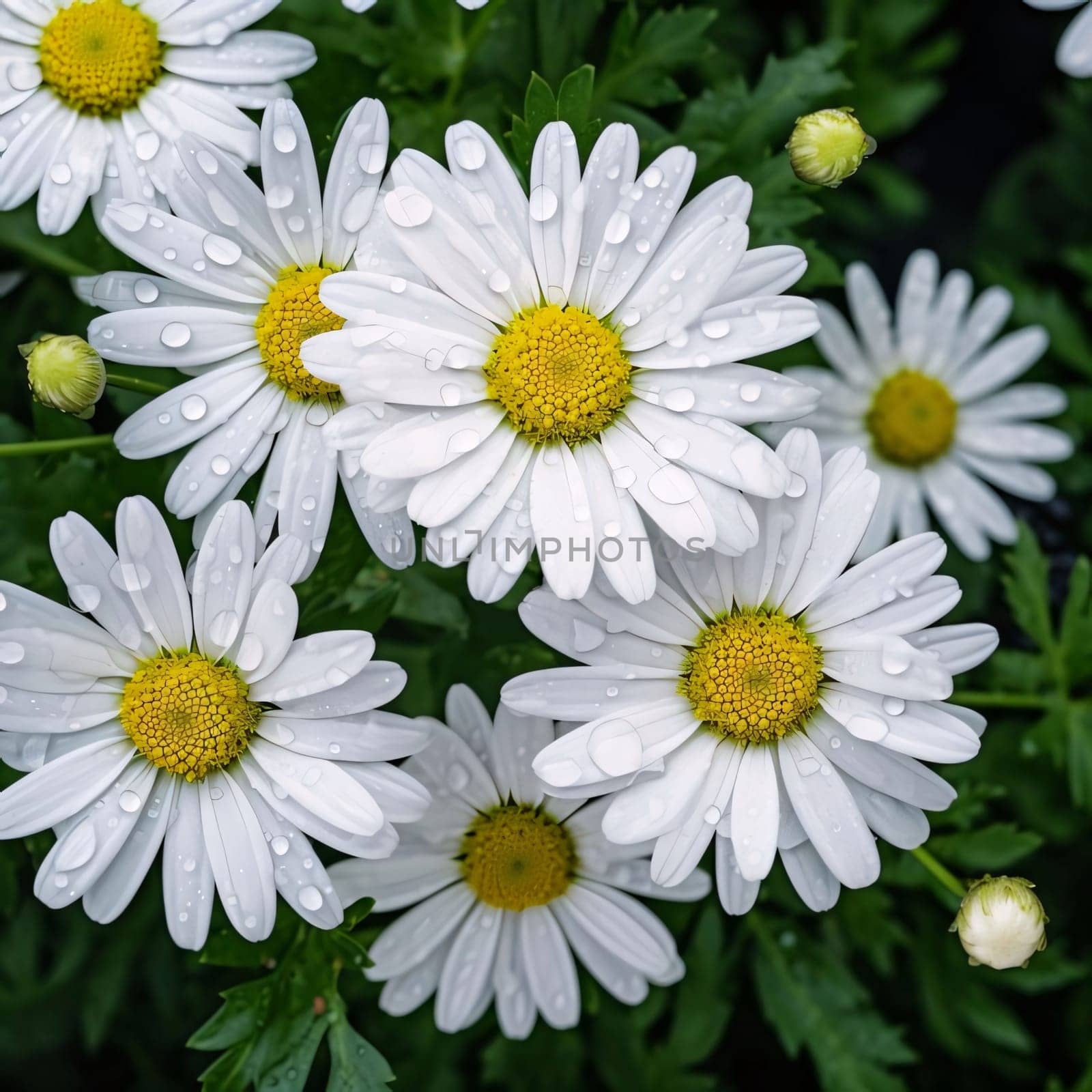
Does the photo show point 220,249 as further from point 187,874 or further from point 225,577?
point 187,874

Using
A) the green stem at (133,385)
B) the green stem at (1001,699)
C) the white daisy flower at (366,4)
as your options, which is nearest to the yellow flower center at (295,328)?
the green stem at (133,385)

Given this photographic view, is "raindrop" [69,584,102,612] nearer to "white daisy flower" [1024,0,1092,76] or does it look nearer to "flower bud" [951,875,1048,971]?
"flower bud" [951,875,1048,971]

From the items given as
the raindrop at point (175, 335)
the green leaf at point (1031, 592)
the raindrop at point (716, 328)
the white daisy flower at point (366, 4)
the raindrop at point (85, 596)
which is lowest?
the raindrop at point (85, 596)

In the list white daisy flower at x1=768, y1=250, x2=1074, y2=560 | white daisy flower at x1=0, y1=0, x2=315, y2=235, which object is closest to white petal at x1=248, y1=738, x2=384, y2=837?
white daisy flower at x1=0, y1=0, x2=315, y2=235

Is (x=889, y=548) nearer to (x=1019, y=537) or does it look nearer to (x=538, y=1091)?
(x=1019, y=537)

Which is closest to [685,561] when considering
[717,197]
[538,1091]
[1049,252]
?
[717,197]

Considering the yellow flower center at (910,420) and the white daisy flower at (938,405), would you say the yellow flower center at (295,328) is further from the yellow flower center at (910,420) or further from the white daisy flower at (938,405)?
the yellow flower center at (910,420)
